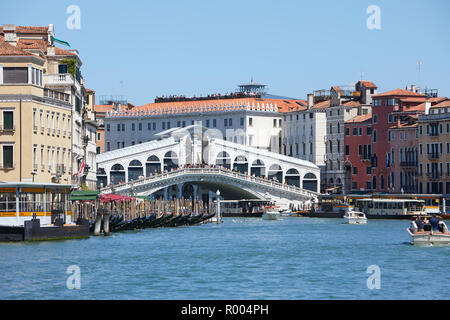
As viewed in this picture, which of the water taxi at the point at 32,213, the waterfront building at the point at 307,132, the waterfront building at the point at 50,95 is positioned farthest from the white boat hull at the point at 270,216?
the water taxi at the point at 32,213

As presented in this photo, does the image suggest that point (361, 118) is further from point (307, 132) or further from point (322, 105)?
point (307, 132)

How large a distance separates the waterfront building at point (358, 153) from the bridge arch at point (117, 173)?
682 inches

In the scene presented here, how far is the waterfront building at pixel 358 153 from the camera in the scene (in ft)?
312

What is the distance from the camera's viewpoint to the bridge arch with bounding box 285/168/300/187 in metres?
94.0

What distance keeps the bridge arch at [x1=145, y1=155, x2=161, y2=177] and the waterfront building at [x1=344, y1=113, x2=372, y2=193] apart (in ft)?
47.3

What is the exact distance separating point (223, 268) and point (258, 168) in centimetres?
5982

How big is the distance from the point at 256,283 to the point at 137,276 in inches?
134

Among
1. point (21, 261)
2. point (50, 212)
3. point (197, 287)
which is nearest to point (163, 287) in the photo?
point (197, 287)

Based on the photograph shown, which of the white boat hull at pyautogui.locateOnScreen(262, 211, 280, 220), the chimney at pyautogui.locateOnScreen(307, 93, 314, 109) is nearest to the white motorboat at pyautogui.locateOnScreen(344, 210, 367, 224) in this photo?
the white boat hull at pyautogui.locateOnScreen(262, 211, 280, 220)

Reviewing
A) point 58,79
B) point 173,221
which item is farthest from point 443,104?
point 58,79

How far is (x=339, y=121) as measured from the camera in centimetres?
9800

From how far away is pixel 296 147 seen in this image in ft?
340

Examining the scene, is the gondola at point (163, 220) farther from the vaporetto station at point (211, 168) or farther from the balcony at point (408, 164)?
the balcony at point (408, 164)

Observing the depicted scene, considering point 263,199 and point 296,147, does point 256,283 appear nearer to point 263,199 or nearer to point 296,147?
point 263,199
